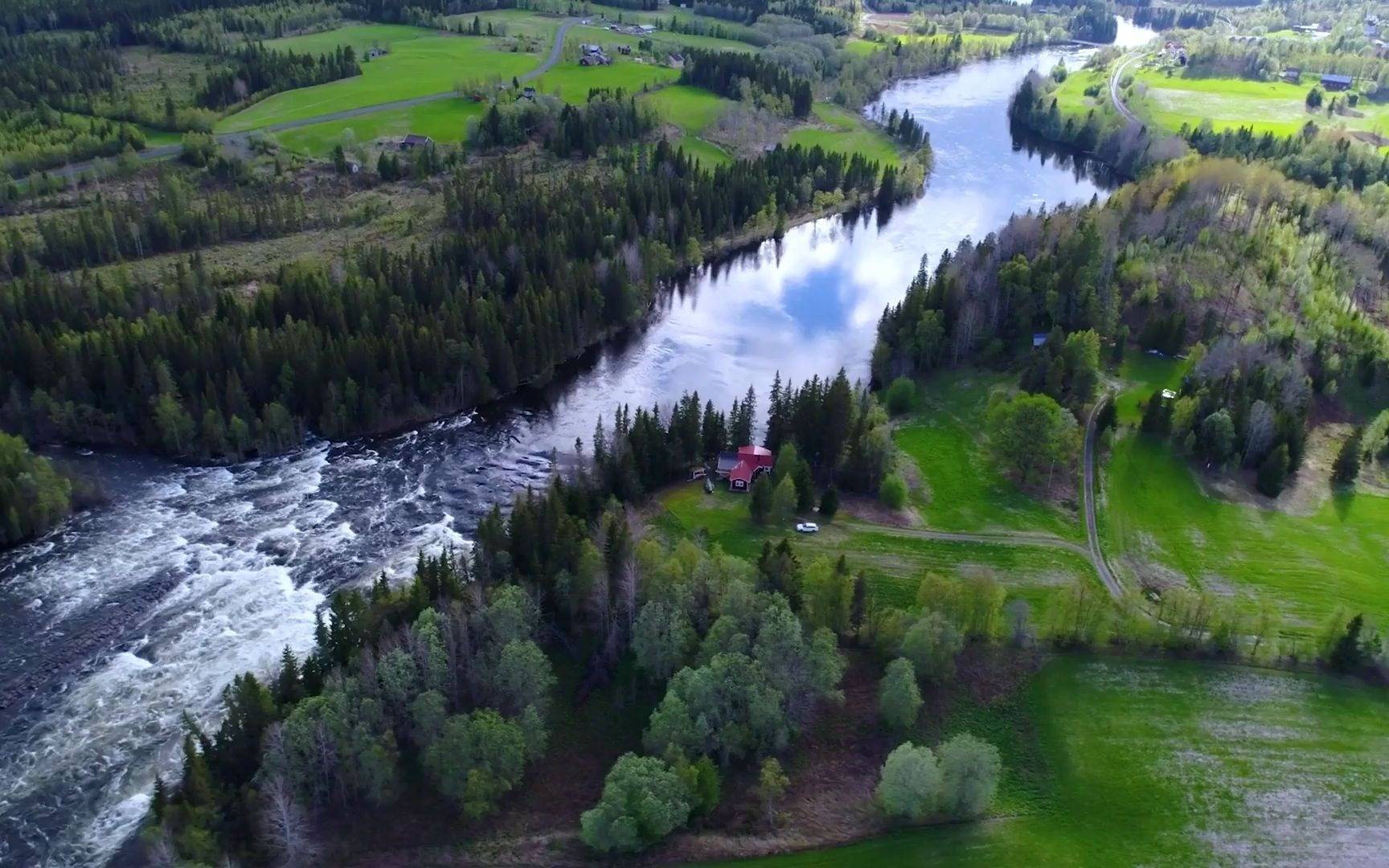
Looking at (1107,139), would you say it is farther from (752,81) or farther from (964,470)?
(964,470)

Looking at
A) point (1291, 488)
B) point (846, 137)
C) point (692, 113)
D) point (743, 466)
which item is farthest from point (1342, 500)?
point (692, 113)

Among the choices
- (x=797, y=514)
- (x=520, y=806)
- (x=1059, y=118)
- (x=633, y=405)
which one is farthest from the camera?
(x=1059, y=118)

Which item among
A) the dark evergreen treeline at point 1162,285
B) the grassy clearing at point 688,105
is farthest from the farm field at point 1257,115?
the grassy clearing at point 688,105

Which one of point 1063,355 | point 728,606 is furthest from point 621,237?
point 728,606

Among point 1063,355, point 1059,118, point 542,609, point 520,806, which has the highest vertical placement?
point 1059,118

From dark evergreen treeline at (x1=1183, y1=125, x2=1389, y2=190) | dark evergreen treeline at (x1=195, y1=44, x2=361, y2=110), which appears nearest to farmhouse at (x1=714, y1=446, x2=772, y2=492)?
dark evergreen treeline at (x1=1183, y1=125, x2=1389, y2=190)

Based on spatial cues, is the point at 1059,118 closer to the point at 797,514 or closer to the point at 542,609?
the point at 797,514
